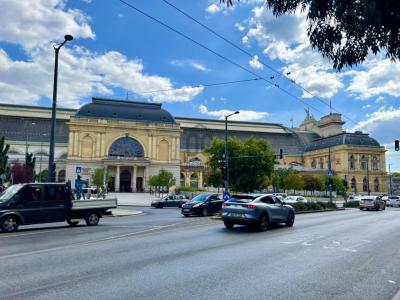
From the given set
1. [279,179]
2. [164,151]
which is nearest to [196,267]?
[279,179]

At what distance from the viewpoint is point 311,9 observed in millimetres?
6332

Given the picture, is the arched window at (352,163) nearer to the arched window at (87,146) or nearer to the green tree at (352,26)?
the arched window at (87,146)

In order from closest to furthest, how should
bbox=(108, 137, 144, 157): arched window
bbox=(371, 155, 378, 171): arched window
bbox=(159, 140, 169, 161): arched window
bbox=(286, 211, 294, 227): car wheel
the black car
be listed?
bbox=(286, 211, 294, 227): car wheel < the black car < bbox=(108, 137, 144, 157): arched window < bbox=(159, 140, 169, 161): arched window < bbox=(371, 155, 378, 171): arched window

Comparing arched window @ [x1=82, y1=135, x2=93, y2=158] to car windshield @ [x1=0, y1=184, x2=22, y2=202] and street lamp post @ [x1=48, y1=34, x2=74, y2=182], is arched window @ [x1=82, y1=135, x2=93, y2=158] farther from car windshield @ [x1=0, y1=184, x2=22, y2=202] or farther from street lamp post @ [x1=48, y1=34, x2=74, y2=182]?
car windshield @ [x1=0, y1=184, x2=22, y2=202]

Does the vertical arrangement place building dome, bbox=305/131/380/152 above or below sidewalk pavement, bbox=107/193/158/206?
above

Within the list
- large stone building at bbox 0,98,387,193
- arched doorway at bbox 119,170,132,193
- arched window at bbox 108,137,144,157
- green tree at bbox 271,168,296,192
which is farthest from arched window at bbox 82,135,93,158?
green tree at bbox 271,168,296,192

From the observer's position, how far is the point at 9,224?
1562 cm

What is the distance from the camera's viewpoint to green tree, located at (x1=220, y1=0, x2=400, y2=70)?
6.02m

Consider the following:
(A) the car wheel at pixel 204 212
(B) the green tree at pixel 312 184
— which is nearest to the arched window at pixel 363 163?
(B) the green tree at pixel 312 184

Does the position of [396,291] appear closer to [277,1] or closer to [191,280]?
[191,280]

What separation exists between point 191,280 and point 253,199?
978 centimetres

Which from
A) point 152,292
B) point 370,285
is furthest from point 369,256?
point 152,292

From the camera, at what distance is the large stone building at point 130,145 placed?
338 ft

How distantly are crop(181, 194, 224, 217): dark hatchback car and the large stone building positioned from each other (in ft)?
222
